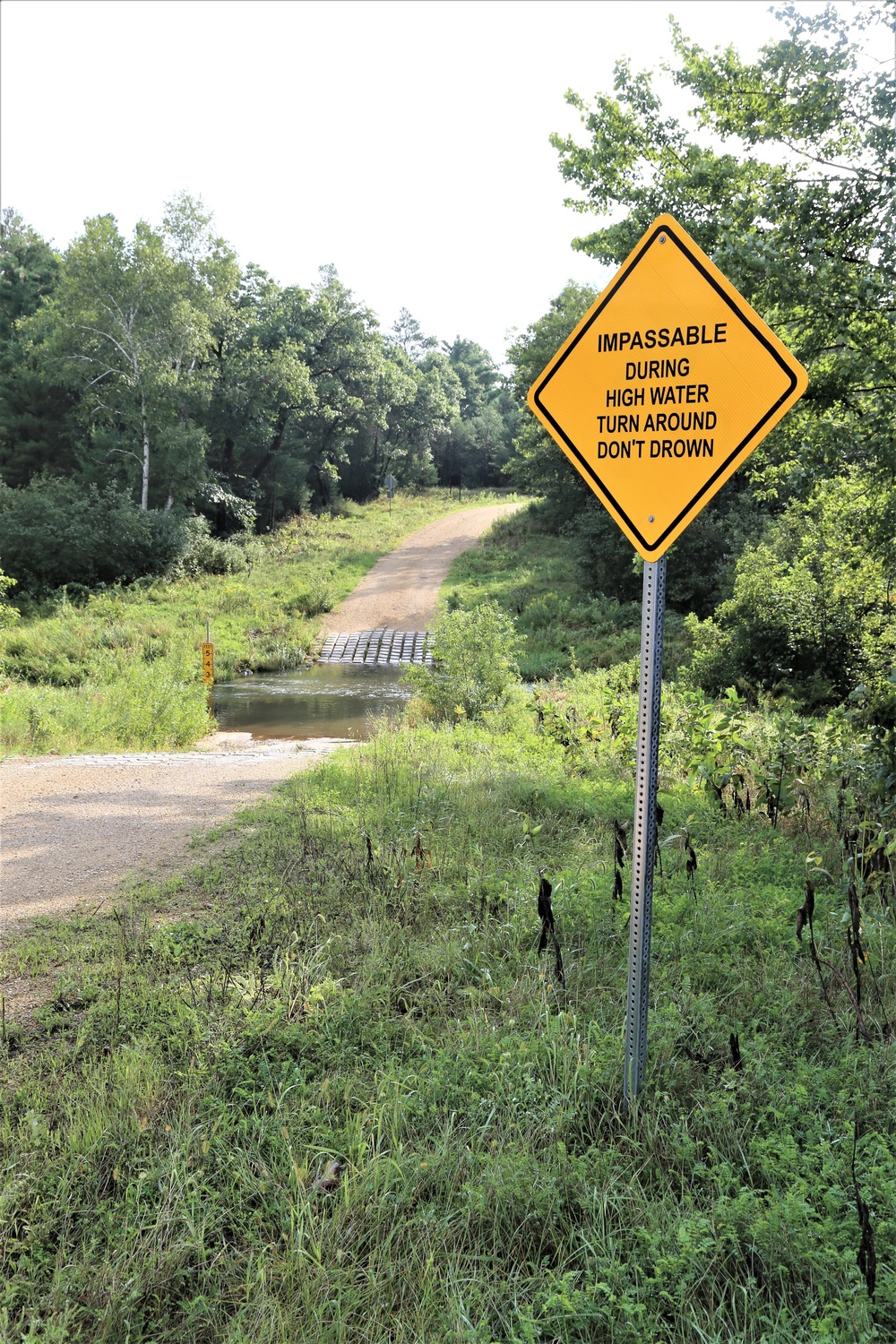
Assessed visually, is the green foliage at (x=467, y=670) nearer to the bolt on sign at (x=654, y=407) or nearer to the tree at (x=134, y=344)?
the bolt on sign at (x=654, y=407)

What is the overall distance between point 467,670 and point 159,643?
1010 cm

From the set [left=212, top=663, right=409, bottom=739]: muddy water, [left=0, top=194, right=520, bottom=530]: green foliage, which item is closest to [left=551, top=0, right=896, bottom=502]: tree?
[left=212, top=663, right=409, bottom=739]: muddy water

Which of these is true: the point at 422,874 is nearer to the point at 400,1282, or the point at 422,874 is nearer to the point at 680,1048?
the point at 680,1048

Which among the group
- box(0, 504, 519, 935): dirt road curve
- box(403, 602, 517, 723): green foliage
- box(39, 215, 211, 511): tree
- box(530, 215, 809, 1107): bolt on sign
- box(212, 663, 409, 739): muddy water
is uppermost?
box(39, 215, 211, 511): tree

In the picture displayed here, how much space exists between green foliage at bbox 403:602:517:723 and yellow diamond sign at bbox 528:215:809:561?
924 cm

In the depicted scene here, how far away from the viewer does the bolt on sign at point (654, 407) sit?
2.68 meters

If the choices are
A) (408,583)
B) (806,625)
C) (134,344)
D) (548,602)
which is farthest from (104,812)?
(134,344)

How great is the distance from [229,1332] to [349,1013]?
55.4 inches

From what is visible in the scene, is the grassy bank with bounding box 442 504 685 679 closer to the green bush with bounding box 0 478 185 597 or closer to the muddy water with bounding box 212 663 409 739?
the muddy water with bounding box 212 663 409 739

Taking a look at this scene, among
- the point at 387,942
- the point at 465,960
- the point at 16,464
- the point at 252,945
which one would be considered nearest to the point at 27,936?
the point at 252,945

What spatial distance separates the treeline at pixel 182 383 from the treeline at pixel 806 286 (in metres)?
18.0

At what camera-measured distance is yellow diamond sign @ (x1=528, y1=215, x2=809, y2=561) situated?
8.76ft

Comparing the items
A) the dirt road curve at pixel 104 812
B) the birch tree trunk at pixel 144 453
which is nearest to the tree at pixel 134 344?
the birch tree trunk at pixel 144 453

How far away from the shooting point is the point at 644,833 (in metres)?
2.87
